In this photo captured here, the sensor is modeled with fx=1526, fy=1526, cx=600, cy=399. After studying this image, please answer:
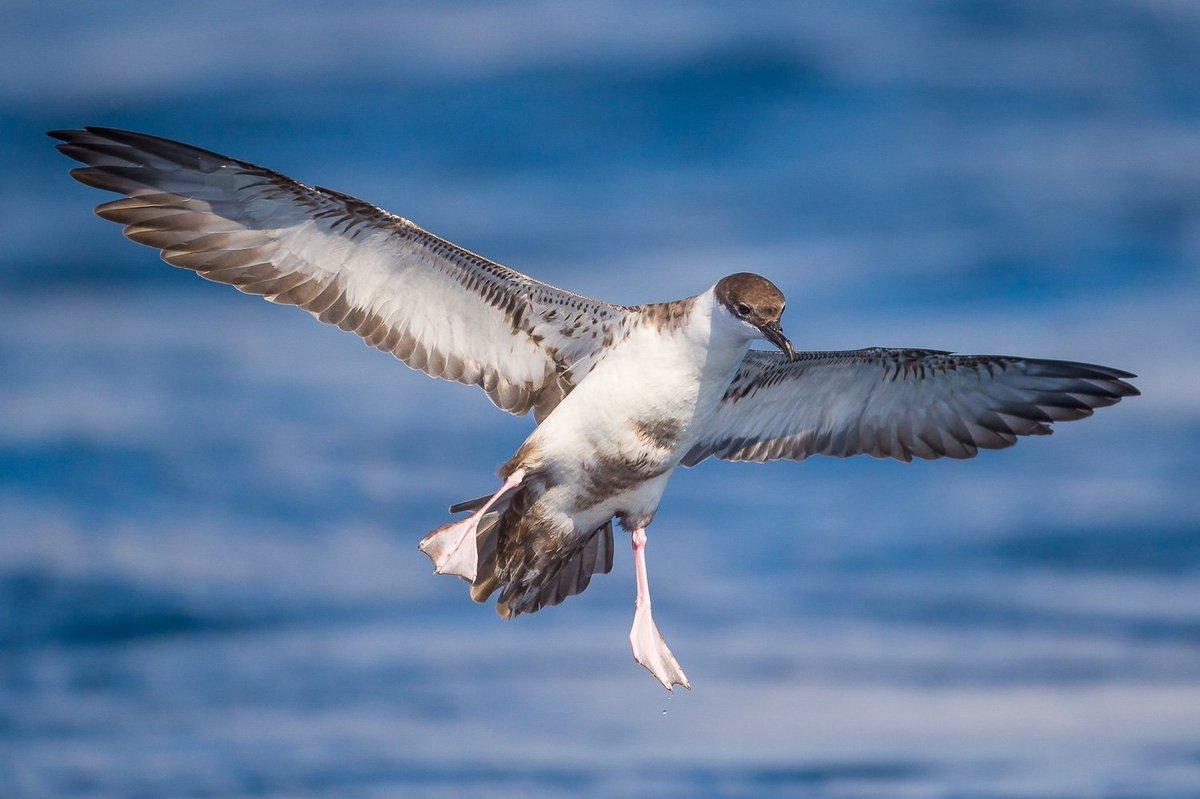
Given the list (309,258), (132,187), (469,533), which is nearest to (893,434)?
(469,533)

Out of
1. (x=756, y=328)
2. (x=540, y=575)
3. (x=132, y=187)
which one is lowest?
(x=540, y=575)

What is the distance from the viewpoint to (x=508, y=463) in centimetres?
1325

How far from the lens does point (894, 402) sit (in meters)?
15.3

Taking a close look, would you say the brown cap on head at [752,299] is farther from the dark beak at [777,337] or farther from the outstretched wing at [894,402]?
the outstretched wing at [894,402]

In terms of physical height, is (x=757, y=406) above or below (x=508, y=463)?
above

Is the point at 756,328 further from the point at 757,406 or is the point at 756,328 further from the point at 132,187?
the point at 132,187

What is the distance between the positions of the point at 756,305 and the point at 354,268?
3.94 meters

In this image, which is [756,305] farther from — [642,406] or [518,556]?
[518,556]

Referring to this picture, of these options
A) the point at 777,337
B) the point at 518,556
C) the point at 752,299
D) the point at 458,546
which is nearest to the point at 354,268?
the point at 458,546

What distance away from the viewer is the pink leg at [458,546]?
13.2m

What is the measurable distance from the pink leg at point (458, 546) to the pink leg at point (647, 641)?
165cm

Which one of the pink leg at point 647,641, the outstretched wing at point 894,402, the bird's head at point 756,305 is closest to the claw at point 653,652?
the pink leg at point 647,641

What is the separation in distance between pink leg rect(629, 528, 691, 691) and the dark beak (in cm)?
282

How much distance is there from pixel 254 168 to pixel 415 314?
79.1 inches
